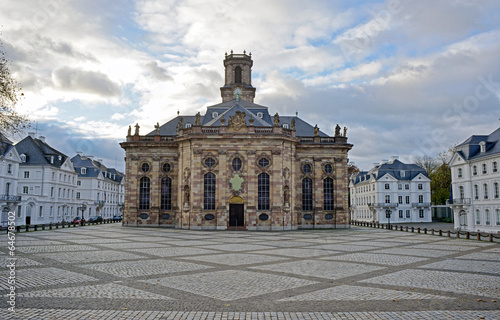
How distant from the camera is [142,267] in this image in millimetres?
17469

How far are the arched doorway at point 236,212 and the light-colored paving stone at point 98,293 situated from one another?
33808 millimetres

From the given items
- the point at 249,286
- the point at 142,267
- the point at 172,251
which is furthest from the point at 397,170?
the point at 249,286

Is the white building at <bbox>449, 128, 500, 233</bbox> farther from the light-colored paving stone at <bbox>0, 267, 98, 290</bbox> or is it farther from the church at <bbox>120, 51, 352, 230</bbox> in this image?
the light-colored paving stone at <bbox>0, 267, 98, 290</bbox>

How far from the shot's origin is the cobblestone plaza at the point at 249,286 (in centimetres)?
1041

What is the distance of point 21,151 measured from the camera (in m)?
63.5

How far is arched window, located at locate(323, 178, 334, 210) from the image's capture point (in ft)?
172

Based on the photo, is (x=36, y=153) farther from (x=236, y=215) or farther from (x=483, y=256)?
(x=483, y=256)

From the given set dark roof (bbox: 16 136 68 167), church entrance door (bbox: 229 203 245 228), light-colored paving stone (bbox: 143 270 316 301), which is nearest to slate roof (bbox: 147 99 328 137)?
church entrance door (bbox: 229 203 245 228)

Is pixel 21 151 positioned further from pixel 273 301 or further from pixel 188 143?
pixel 273 301

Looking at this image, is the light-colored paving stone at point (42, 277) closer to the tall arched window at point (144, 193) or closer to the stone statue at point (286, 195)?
the stone statue at point (286, 195)

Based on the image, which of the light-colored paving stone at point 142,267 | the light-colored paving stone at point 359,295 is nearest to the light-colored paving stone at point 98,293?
the light-colored paving stone at point 142,267

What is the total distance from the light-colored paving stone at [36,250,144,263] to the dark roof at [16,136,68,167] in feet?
152

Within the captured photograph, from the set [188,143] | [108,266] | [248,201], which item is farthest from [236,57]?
[108,266]

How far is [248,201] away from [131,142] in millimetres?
18000
